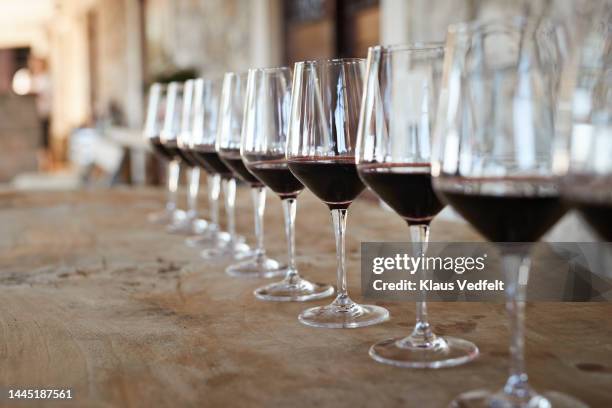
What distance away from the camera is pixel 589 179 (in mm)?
471

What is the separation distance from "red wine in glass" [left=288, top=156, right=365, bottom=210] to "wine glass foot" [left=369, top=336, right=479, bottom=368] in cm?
20

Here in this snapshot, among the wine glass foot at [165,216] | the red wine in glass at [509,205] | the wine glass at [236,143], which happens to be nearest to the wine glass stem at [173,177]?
the wine glass foot at [165,216]

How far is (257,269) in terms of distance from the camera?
1144 mm

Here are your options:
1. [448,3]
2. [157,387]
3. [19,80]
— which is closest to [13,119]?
[448,3]

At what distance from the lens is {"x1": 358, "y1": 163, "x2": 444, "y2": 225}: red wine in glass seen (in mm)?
725

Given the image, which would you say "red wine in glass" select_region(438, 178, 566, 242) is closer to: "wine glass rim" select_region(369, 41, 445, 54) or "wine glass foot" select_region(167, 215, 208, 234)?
"wine glass rim" select_region(369, 41, 445, 54)

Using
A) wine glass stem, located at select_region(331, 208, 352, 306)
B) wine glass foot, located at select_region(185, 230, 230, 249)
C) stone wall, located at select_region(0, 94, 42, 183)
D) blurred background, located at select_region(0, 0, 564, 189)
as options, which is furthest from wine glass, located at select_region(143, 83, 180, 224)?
stone wall, located at select_region(0, 94, 42, 183)

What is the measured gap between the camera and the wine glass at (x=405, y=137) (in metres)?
0.71

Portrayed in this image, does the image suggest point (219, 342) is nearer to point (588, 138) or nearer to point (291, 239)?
point (291, 239)

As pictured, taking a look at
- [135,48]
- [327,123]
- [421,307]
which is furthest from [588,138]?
[135,48]

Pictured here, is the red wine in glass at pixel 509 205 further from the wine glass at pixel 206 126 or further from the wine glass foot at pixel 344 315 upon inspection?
the wine glass at pixel 206 126

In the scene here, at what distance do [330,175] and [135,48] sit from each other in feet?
33.1

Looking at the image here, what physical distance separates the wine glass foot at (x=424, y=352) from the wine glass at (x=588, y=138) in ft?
0.72

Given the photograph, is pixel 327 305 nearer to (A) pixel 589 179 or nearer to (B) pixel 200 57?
(A) pixel 589 179
